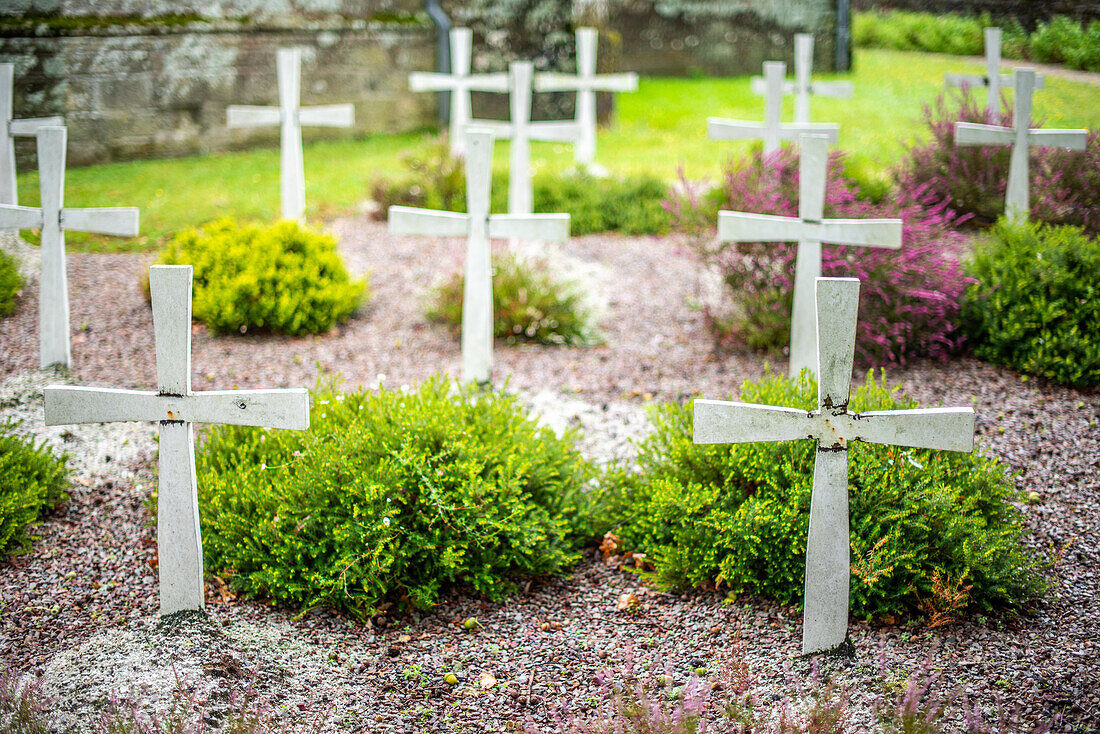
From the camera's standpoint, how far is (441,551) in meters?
3.33

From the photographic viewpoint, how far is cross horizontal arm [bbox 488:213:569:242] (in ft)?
16.0

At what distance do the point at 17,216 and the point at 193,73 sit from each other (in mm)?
6678

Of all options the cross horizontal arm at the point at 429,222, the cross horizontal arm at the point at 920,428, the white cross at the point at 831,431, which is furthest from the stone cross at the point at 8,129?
the cross horizontal arm at the point at 920,428

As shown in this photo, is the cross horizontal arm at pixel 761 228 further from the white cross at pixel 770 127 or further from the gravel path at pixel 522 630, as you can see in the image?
the white cross at pixel 770 127

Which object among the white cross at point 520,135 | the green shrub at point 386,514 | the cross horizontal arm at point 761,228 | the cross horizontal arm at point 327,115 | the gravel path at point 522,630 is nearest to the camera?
the gravel path at point 522,630

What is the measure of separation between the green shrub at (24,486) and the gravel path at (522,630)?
0.09 meters

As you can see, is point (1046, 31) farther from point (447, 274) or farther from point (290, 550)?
point (290, 550)

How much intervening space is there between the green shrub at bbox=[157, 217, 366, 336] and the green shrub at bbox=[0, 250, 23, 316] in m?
1.07

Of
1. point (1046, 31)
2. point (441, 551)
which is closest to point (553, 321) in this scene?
point (441, 551)

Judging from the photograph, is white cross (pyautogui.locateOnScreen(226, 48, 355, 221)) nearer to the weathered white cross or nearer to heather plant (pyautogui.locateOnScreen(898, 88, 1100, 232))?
the weathered white cross

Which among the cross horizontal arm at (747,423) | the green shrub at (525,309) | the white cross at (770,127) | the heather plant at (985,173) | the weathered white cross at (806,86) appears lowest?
the cross horizontal arm at (747,423)

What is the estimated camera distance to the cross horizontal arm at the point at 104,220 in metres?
4.87

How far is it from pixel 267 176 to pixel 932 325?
7894mm

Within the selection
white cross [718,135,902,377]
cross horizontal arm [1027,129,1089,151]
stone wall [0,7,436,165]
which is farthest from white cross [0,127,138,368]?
cross horizontal arm [1027,129,1089,151]
